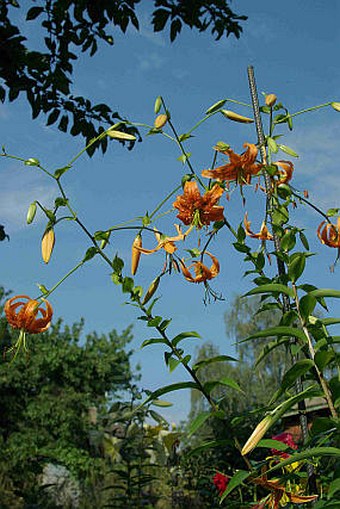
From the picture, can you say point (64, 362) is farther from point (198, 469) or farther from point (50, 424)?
point (198, 469)

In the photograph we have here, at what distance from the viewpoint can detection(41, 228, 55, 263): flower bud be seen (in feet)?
2.65

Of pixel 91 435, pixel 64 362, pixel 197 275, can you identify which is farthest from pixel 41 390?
pixel 197 275

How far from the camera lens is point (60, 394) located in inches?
429

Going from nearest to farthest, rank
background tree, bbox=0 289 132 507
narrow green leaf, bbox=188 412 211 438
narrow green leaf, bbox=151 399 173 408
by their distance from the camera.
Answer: narrow green leaf, bbox=188 412 211 438 → narrow green leaf, bbox=151 399 173 408 → background tree, bbox=0 289 132 507

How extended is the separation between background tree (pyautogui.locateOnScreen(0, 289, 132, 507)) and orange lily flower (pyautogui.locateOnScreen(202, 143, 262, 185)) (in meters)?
9.03

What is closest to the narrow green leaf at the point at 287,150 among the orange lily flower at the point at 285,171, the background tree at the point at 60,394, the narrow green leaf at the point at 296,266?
the orange lily flower at the point at 285,171

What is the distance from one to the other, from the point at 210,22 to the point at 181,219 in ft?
7.02

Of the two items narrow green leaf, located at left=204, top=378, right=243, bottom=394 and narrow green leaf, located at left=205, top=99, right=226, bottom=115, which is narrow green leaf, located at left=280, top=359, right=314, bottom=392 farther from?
narrow green leaf, located at left=205, top=99, right=226, bottom=115

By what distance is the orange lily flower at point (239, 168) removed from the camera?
843mm

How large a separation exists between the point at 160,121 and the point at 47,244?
0.24 metres

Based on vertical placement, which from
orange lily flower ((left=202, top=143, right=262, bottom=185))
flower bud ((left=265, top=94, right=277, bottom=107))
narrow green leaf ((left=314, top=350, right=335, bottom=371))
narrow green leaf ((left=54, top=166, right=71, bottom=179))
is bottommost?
narrow green leaf ((left=314, top=350, right=335, bottom=371))

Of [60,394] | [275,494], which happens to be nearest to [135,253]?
[275,494]

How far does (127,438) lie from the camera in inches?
81.5

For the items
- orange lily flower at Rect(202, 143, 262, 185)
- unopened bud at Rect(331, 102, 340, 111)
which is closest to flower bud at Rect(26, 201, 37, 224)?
orange lily flower at Rect(202, 143, 262, 185)
